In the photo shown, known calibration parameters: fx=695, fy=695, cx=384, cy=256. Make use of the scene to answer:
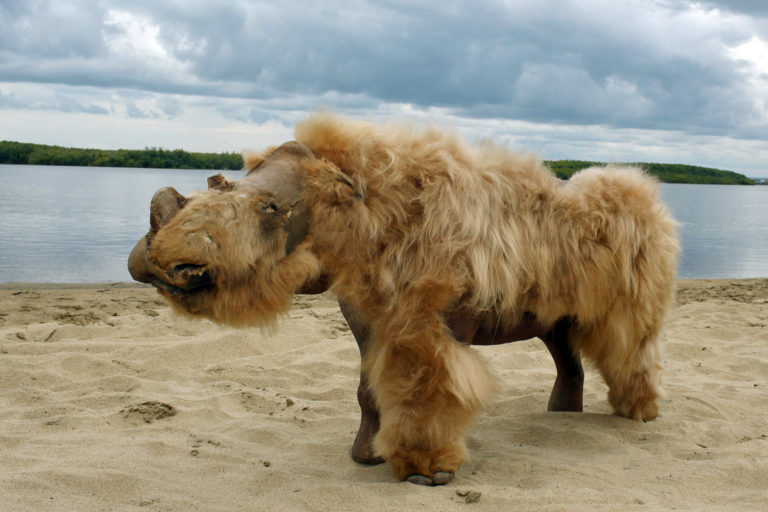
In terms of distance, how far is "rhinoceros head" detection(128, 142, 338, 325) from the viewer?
2.65 meters

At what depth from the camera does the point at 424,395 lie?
2.95 m

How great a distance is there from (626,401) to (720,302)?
15.7ft

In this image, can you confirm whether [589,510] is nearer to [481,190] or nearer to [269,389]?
[481,190]

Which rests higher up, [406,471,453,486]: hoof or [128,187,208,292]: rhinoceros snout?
[128,187,208,292]: rhinoceros snout

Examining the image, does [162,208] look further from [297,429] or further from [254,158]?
[297,429]

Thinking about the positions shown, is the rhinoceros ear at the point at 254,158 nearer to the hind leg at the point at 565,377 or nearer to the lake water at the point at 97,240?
the lake water at the point at 97,240

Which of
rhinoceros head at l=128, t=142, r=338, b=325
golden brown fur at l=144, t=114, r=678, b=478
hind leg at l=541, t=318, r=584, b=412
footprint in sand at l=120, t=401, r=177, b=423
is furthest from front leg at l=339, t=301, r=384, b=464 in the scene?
footprint in sand at l=120, t=401, r=177, b=423

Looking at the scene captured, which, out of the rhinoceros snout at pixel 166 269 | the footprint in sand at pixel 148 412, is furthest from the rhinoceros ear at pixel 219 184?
the footprint in sand at pixel 148 412

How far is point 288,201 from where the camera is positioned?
288cm

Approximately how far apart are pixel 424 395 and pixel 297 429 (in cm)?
136

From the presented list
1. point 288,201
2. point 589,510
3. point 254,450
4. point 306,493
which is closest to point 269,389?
point 254,450

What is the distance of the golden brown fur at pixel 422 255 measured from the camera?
2887 mm

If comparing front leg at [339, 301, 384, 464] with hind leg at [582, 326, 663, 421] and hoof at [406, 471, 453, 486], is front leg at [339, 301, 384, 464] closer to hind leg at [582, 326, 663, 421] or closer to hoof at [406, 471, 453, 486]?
hoof at [406, 471, 453, 486]

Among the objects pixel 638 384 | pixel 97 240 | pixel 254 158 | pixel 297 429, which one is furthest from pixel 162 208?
pixel 97 240
